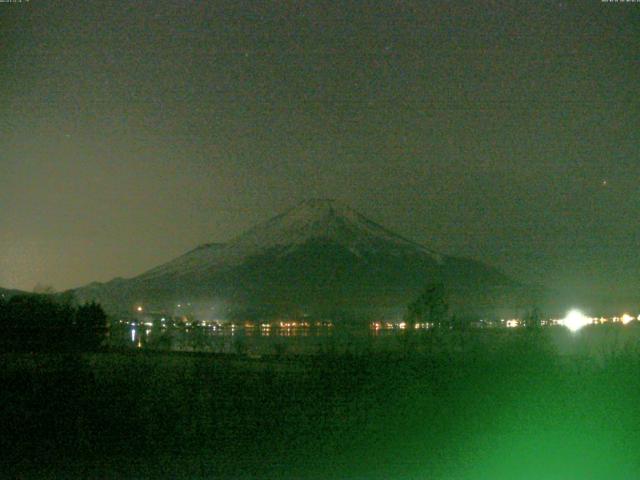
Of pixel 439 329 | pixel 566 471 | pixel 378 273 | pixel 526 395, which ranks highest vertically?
pixel 378 273

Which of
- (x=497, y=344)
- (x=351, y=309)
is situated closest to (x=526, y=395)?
(x=497, y=344)

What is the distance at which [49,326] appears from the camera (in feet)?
93.9

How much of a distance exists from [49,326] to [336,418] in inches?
744

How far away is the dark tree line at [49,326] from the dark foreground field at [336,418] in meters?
12.8

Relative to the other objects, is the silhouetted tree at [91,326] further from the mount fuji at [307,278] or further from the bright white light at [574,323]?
the mount fuji at [307,278]

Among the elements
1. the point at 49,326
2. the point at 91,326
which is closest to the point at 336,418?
the point at 49,326

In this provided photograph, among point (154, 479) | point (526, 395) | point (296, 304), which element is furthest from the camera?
point (296, 304)

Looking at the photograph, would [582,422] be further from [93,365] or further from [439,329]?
[93,365]

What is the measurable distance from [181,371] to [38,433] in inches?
93.9

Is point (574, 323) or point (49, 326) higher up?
point (49, 326)

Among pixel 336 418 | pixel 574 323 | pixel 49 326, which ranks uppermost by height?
pixel 49 326

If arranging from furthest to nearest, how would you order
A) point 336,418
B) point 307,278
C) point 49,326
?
point 307,278 < point 49,326 < point 336,418

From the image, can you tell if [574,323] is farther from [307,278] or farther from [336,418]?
[307,278]

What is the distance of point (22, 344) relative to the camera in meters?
25.0
